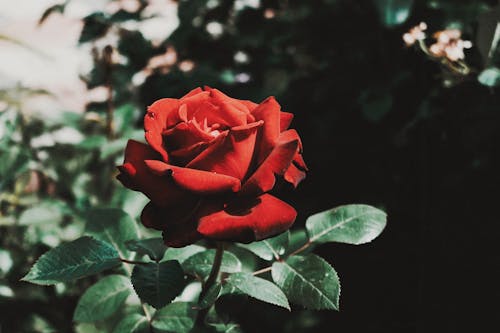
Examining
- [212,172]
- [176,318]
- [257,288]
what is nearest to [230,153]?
[212,172]

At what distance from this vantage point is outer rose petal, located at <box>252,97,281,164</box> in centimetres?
54

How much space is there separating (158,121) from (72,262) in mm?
195

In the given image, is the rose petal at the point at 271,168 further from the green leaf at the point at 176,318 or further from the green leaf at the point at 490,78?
the green leaf at the point at 490,78

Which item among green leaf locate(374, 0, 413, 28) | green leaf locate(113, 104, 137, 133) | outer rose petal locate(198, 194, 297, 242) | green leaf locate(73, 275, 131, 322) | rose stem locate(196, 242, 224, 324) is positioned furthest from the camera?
green leaf locate(113, 104, 137, 133)

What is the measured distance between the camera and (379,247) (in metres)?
1.10

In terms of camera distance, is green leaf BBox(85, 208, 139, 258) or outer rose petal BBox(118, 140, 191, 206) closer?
outer rose petal BBox(118, 140, 191, 206)

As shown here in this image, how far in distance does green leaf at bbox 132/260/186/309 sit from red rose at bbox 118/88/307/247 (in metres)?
0.07

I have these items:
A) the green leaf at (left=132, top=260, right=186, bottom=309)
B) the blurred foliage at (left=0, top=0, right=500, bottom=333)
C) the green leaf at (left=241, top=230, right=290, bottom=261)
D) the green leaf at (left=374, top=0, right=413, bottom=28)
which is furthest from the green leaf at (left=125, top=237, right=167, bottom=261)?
the green leaf at (left=374, top=0, right=413, bottom=28)

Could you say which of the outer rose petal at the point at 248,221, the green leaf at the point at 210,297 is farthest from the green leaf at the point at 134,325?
the outer rose petal at the point at 248,221

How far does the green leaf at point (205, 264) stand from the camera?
656 millimetres

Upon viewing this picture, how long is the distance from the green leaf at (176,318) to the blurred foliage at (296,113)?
288 millimetres

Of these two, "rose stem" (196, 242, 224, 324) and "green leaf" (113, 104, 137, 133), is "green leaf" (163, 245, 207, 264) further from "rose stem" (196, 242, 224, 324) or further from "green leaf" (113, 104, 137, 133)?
"green leaf" (113, 104, 137, 133)

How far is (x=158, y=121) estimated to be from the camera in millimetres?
553

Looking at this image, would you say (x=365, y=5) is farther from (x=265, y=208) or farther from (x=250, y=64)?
(x=265, y=208)
